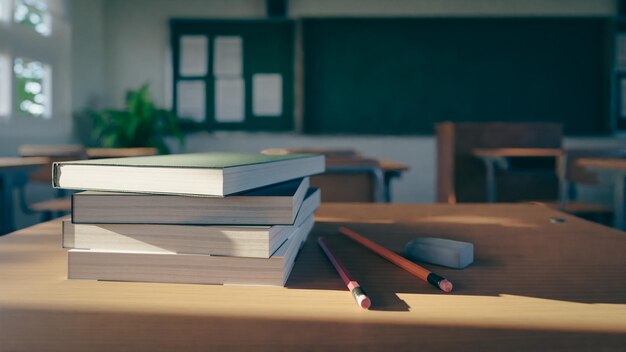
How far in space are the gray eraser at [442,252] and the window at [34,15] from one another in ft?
14.6

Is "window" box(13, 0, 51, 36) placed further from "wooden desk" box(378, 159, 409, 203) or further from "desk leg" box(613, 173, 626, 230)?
"desk leg" box(613, 173, 626, 230)

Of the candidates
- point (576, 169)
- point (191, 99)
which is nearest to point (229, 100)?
point (191, 99)

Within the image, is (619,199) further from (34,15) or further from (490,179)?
(34,15)

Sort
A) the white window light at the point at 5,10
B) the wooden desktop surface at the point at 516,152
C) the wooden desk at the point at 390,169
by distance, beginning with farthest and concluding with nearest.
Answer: the white window light at the point at 5,10 → the wooden desktop surface at the point at 516,152 → the wooden desk at the point at 390,169

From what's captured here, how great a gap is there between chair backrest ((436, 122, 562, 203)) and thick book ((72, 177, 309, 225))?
138 inches

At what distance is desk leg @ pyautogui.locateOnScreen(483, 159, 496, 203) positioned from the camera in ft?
12.1

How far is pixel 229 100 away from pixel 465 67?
2.48m

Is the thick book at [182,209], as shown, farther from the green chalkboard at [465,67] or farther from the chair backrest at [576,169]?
the green chalkboard at [465,67]

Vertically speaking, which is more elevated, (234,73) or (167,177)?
(234,73)

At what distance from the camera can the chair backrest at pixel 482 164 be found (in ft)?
12.6

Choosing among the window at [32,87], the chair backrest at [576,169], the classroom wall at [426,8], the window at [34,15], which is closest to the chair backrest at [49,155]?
the window at [32,87]

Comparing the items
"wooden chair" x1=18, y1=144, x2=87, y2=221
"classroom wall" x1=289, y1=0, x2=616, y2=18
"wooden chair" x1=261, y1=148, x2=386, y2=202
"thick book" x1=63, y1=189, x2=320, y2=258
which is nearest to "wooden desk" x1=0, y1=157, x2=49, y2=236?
"wooden chair" x1=18, y1=144, x2=87, y2=221

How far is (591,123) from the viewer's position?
5.53m

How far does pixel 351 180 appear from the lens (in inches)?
103
